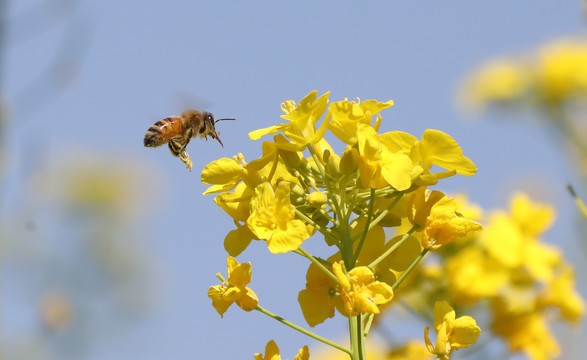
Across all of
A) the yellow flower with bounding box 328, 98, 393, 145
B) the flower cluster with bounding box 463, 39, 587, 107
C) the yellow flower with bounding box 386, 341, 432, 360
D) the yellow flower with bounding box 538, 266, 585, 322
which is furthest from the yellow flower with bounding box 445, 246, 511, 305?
the flower cluster with bounding box 463, 39, 587, 107

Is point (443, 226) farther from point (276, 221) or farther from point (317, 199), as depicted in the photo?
point (276, 221)

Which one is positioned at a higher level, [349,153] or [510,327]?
[349,153]

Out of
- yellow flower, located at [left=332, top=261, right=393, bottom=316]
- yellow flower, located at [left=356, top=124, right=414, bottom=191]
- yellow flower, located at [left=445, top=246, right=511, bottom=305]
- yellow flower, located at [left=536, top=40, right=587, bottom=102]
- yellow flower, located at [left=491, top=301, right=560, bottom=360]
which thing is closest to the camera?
yellow flower, located at [left=332, top=261, right=393, bottom=316]

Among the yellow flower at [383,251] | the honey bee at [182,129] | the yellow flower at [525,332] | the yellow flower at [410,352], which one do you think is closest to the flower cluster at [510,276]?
the yellow flower at [525,332]

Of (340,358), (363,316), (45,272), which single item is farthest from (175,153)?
(45,272)

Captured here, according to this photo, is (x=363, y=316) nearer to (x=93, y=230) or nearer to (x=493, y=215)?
(x=493, y=215)

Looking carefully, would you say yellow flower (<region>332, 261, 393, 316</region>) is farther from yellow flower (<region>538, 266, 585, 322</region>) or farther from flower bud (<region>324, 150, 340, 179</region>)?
yellow flower (<region>538, 266, 585, 322</region>)
